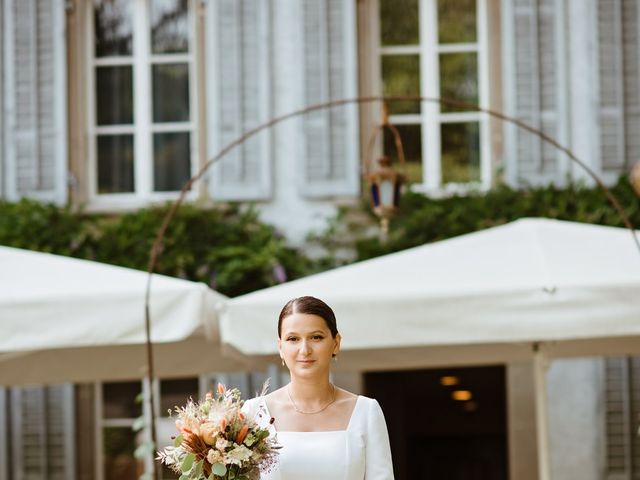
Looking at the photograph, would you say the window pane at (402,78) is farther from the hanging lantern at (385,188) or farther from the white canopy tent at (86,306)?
the white canopy tent at (86,306)

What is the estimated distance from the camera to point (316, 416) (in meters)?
3.73

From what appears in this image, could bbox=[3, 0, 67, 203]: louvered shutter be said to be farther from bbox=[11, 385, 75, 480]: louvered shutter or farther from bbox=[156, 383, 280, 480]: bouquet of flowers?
bbox=[156, 383, 280, 480]: bouquet of flowers

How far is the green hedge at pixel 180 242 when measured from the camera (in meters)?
10.3

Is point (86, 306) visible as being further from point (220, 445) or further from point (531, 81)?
point (531, 81)

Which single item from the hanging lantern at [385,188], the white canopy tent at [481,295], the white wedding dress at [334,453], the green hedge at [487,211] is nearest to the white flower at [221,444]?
the white wedding dress at [334,453]

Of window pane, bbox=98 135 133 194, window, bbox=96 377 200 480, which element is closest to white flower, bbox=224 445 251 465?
window, bbox=96 377 200 480

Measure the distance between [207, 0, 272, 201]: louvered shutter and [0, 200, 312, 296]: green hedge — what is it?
1.01ft

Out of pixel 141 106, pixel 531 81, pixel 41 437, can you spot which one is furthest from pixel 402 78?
pixel 41 437

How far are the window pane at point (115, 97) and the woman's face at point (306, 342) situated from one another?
7879 millimetres

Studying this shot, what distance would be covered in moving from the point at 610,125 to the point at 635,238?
3.96 metres

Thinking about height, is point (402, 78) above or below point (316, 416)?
above

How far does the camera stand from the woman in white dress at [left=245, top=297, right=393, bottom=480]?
3.62m

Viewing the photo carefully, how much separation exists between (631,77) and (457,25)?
4.91ft

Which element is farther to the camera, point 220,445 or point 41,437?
point 41,437
